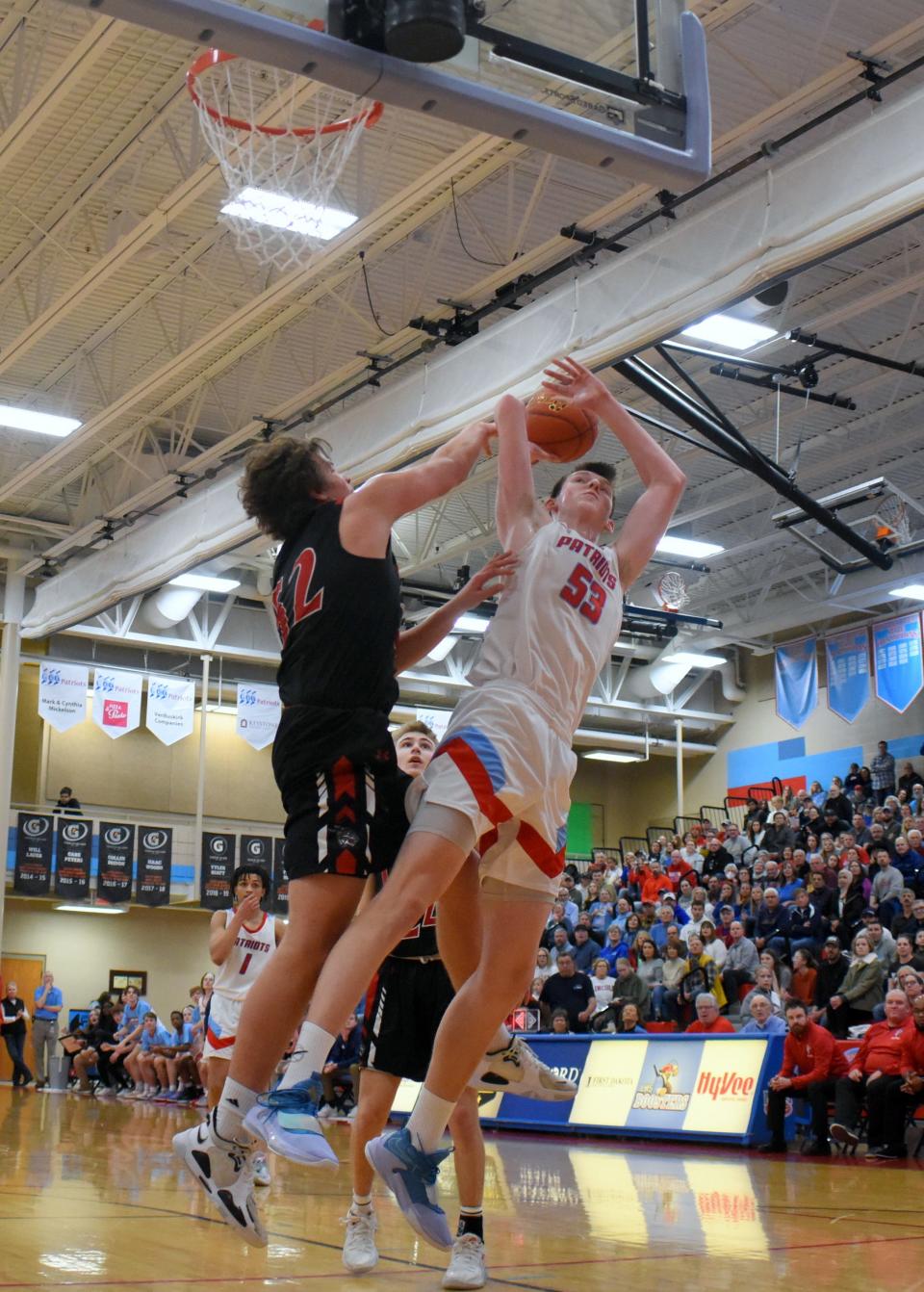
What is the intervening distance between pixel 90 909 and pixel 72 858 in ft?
8.25

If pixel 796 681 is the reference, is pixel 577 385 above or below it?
below

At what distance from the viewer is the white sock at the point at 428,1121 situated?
377 centimetres

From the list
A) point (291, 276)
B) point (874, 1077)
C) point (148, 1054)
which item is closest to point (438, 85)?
point (874, 1077)

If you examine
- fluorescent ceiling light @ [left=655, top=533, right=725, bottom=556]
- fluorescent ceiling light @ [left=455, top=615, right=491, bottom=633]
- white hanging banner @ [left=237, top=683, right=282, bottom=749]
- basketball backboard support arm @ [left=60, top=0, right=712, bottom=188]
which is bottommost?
basketball backboard support arm @ [left=60, top=0, right=712, bottom=188]

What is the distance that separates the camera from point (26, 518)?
22609mm

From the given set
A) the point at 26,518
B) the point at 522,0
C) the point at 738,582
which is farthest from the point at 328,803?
the point at 738,582

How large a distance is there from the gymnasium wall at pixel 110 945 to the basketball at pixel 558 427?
23.6m

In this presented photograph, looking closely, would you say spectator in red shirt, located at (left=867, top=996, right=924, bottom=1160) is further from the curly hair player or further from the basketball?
the curly hair player

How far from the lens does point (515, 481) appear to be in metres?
4.45

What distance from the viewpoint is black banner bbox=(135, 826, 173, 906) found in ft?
82.5

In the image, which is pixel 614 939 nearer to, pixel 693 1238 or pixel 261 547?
pixel 261 547

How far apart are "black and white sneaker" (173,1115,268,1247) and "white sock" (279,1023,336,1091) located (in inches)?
9.7

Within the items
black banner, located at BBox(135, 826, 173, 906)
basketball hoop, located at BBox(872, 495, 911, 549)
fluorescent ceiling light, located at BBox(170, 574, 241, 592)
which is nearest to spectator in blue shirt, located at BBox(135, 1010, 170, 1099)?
black banner, located at BBox(135, 826, 173, 906)

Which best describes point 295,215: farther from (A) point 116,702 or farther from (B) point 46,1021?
(B) point 46,1021
